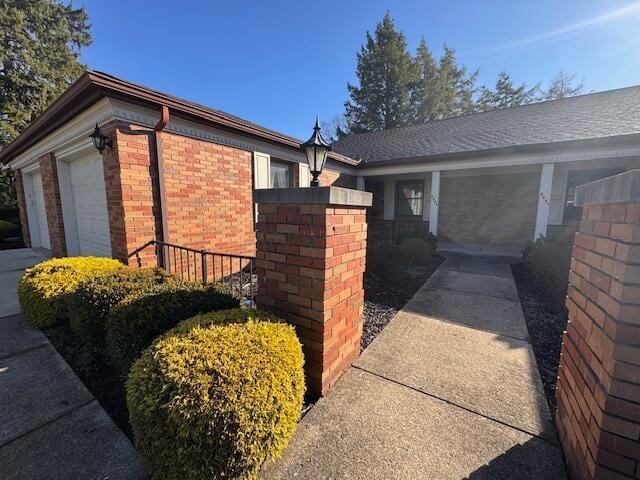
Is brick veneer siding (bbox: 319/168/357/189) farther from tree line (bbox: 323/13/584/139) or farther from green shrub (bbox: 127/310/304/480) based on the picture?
tree line (bbox: 323/13/584/139)

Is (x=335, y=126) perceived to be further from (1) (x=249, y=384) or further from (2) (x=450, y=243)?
(1) (x=249, y=384)

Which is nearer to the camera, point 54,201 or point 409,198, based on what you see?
point 54,201

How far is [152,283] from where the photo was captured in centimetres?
288

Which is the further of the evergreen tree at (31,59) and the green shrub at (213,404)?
the evergreen tree at (31,59)

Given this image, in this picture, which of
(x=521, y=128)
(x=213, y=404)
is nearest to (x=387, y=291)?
(x=213, y=404)

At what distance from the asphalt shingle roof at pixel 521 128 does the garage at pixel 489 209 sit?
1.67 m

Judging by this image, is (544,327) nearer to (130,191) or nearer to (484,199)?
(130,191)

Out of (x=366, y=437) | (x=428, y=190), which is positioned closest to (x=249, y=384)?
(x=366, y=437)

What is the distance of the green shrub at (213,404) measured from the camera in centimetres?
132

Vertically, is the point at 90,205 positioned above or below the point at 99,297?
above

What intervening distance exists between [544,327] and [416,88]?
23435 millimetres

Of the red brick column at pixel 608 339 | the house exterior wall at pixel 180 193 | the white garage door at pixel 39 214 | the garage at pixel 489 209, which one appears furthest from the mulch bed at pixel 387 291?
the white garage door at pixel 39 214

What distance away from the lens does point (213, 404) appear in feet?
4.35

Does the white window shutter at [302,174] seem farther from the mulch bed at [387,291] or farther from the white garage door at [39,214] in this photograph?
the white garage door at [39,214]
